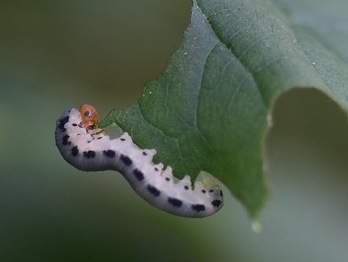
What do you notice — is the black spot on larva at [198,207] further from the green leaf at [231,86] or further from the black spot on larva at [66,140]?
the black spot on larva at [66,140]

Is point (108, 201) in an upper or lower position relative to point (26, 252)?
upper

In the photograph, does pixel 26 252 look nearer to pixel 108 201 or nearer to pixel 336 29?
pixel 108 201

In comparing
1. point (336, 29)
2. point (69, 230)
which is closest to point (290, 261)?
point (69, 230)

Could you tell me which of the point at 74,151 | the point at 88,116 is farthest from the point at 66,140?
the point at 88,116

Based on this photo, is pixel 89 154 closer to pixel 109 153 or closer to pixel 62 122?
pixel 109 153

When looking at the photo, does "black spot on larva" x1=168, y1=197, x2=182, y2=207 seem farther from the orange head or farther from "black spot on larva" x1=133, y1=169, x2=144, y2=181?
the orange head

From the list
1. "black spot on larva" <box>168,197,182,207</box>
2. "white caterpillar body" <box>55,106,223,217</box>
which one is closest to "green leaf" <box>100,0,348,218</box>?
"white caterpillar body" <box>55,106,223,217</box>

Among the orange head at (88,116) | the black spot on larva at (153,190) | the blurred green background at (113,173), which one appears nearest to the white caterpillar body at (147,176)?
the black spot on larva at (153,190)
